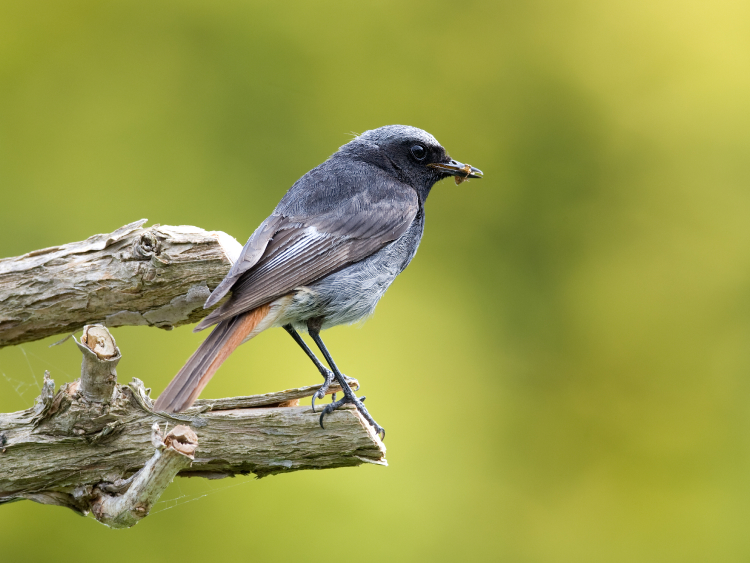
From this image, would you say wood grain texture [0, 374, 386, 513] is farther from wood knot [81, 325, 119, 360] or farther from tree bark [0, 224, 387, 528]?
wood knot [81, 325, 119, 360]

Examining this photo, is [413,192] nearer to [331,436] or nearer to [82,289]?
[331,436]

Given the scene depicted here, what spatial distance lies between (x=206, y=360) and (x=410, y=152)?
5.77ft

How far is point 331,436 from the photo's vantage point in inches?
122

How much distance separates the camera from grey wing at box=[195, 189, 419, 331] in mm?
3082

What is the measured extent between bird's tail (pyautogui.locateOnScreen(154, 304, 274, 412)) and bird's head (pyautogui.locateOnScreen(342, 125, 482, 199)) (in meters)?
1.29

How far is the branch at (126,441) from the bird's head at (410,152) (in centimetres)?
138

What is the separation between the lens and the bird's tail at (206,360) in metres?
2.73

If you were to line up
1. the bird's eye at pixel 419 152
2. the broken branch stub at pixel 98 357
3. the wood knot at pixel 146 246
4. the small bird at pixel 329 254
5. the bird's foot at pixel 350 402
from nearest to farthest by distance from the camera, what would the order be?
1. the broken branch stub at pixel 98 357
2. the small bird at pixel 329 254
3. the bird's foot at pixel 350 402
4. the wood knot at pixel 146 246
5. the bird's eye at pixel 419 152

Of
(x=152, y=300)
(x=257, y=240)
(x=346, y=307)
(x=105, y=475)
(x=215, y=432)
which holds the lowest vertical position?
(x=105, y=475)

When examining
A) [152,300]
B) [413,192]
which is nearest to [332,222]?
[413,192]

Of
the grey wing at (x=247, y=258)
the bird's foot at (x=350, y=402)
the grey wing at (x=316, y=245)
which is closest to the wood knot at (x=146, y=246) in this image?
the grey wing at (x=247, y=258)

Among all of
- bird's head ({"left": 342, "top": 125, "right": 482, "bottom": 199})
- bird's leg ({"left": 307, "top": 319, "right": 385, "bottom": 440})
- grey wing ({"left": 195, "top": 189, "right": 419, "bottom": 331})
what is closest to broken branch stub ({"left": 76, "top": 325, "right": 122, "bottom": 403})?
grey wing ({"left": 195, "top": 189, "right": 419, "bottom": 331})

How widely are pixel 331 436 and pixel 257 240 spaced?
0.91m

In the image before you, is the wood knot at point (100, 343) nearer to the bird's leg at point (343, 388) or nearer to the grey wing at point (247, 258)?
the grey wing at point (247, 258)
